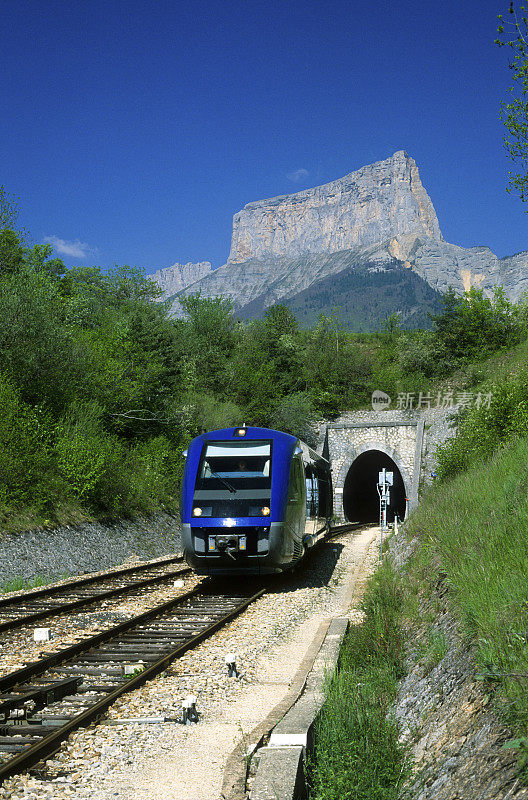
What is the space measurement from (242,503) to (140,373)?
1779cm

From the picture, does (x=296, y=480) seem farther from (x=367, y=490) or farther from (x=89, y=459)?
(x=367, y=490)

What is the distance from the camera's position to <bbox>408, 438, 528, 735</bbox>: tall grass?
3.61 m

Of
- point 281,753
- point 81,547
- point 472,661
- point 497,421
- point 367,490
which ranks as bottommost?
point 367,490

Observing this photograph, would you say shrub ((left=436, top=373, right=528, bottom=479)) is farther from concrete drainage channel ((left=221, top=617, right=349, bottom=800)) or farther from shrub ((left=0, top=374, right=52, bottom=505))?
shrub ((left=0, top=374, right=52, bottom=505))

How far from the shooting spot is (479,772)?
3.13 meters

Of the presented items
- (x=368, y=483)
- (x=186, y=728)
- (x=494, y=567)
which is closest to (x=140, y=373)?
(x=186, y=728)

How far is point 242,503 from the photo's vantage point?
11711 millimetres

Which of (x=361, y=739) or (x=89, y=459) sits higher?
(x=89, y=459)

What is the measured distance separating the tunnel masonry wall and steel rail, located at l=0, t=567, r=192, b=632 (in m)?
28.6

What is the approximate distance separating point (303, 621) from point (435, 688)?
210 inches

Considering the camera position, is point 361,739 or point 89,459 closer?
point 361,739

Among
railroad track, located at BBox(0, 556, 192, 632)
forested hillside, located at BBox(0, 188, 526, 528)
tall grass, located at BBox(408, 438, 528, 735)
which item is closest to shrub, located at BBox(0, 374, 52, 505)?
forested hillside, located at BBox(0, 188, 526, 528)

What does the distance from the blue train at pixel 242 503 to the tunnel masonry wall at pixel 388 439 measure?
2849 centimetres

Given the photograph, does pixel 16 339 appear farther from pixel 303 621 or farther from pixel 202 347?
pixel 202 347
